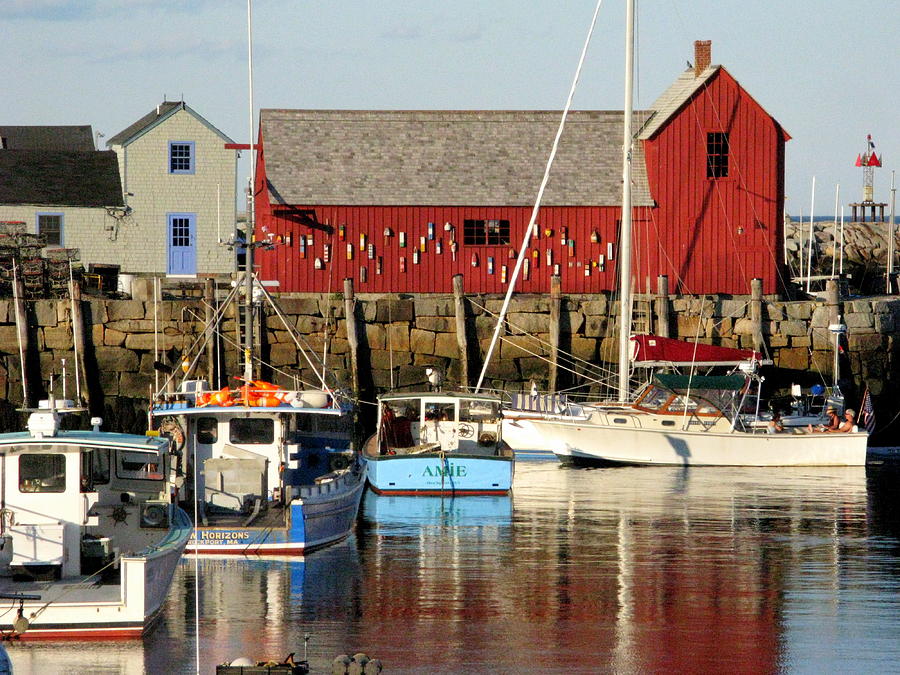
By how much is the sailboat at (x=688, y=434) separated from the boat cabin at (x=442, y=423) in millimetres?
4341

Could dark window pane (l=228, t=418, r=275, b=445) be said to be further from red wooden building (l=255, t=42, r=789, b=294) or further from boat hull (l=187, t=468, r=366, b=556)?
red wooden building (l=255, t=42, r=789, b=294)

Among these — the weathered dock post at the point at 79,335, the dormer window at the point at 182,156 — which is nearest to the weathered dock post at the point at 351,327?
the weathered dock post at the point at 79,335

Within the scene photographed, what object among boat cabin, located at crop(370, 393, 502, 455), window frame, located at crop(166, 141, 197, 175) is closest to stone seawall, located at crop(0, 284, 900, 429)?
boat cabin, located at crop(370, 393, 502, 455)

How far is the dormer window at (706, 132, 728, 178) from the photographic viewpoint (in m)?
39.7

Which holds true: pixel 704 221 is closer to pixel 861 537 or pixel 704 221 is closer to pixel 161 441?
pixel 861 537

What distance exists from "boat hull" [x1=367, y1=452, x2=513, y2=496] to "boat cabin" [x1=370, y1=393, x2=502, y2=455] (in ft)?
2.77

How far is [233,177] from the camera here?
4644cm

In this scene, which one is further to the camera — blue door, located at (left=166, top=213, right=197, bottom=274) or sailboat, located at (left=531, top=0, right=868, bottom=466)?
blue door, located at (left=166, top=213, right=197, bottom=274)

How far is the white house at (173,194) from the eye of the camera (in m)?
45.8

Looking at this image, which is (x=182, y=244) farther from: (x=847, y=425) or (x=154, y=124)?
(x=847, y=425)

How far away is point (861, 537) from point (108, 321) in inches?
742

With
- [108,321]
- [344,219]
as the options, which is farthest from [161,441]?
[344,219]

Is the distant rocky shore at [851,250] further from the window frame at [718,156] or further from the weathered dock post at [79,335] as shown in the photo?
the weathered dock post at [79,335]

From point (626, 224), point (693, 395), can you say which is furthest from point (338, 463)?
point (626, 224)
